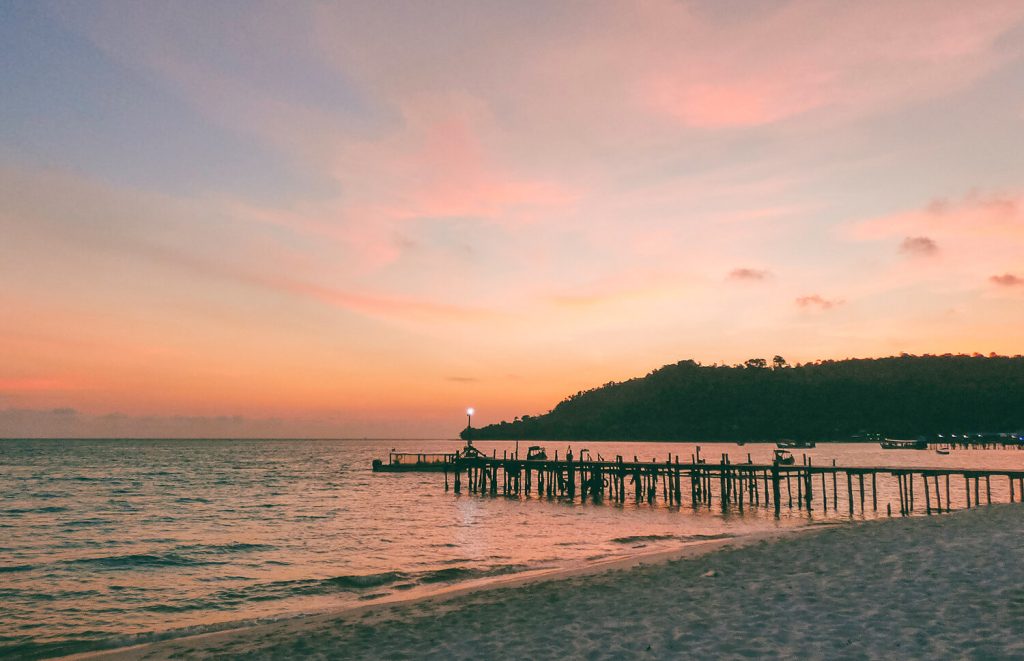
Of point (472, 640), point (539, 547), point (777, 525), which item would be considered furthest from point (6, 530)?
point (777, 525)

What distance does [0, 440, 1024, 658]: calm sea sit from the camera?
2047 centimetres

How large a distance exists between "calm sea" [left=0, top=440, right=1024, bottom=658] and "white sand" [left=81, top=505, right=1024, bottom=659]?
15.3 feet

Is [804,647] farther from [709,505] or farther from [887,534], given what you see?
[709,505]

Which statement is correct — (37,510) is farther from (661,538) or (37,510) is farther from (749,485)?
(749,485)

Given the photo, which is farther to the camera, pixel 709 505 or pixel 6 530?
pixel 709 505

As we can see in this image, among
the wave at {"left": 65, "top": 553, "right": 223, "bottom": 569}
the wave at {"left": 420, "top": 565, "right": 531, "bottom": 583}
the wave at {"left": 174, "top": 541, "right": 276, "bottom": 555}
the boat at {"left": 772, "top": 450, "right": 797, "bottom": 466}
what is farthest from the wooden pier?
the wave at {"left": 65, "top": 553, "right": 223, "bottom": 569}

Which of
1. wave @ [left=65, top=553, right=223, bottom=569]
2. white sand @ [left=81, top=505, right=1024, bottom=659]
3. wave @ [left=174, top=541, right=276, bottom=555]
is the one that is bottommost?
wave @ [left=174, top=541, right=276, bottom=555]

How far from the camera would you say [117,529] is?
42.8 metres

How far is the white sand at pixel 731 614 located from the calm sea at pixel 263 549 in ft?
15.3

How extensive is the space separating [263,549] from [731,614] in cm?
2708

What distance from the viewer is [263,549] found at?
33.9 metres

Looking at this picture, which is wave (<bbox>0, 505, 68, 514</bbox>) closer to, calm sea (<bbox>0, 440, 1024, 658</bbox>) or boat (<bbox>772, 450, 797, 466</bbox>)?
calm sea (<bbox>0, 440, 1024, 658</bbox>)

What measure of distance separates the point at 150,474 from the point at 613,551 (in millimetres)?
95486

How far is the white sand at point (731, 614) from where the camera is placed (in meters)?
10.9
